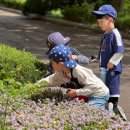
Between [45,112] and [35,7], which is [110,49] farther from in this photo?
[35,7]

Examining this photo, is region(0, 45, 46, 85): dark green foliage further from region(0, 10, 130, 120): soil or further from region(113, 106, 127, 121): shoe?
region(0, 10, 130, 120): soil

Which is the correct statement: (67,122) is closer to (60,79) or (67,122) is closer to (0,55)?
(60,79)

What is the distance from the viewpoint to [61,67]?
4672 millimetres

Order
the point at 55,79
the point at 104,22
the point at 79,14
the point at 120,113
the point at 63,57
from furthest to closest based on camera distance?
the point at 79,14, the point at 104,22, the point at 120,113, the point at 55,79, the point at 63,57

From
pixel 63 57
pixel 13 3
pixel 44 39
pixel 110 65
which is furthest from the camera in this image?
pixel 13 3

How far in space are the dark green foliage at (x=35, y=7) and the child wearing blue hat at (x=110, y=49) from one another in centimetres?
Answer: 2180

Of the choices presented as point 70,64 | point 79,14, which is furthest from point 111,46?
point 79,14

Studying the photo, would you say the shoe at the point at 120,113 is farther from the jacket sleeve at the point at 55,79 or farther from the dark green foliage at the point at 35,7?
the dark green foliage at the point at 35,7

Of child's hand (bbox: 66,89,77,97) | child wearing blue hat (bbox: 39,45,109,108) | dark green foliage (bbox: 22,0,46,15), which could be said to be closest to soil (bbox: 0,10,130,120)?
dark green foliage (bbox: 22,0,46,15)

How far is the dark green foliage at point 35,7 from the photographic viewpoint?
90.0 ft

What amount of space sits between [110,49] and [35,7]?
2222 centimetres

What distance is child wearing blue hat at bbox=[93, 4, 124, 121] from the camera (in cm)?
565

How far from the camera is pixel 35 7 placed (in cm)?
2761

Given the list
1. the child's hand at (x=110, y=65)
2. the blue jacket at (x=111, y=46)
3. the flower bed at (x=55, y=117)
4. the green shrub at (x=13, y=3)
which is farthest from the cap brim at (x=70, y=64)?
the green shrub at (x=13, y=3)
